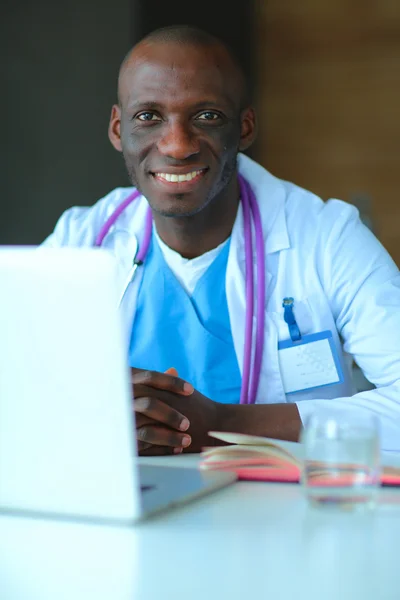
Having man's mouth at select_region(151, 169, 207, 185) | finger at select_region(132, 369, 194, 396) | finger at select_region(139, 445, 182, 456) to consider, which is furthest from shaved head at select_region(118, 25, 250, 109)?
finger at select_region(139, 445, 182, 456)

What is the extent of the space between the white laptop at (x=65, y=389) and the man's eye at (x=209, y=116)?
4.03ft

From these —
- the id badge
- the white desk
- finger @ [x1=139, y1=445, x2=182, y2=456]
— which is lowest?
the white desk

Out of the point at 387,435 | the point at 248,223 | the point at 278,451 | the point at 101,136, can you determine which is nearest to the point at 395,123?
the point at 101,136

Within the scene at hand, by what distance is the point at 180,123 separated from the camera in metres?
1.95

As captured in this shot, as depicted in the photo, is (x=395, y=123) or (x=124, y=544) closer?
(x=124, y=544)

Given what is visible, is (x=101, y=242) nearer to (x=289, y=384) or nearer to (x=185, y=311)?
(x=185, y=311)

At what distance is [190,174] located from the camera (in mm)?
1985

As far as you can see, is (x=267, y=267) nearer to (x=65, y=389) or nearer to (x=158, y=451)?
(x=158, y=451)

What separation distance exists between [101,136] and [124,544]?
3.04 m

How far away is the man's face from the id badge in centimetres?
37

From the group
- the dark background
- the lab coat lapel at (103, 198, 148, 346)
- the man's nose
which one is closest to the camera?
the man's nose

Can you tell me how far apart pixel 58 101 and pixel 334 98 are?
171 centimetres

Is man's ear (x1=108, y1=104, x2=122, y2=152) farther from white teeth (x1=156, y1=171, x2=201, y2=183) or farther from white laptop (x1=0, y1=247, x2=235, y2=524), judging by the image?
white laptop (x1=0, y1=247, x2=235, y2=524)

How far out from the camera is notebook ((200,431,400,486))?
1.11 meters
